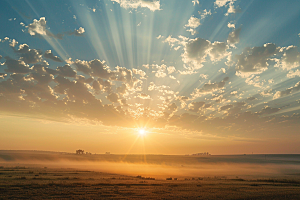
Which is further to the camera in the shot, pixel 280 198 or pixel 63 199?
pixel 280 198

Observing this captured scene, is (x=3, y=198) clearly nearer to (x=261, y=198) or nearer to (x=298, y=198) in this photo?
(x=261, y=198)

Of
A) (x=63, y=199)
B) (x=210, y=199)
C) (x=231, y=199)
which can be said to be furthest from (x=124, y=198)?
(x=231, y=199)

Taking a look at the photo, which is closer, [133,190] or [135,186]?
[133,190]

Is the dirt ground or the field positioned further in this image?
the field

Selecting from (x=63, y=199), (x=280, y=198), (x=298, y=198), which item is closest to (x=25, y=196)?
(x=63, y=199)

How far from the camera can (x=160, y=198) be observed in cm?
2300

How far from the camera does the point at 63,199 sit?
2106 centimetres

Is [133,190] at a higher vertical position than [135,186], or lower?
higher

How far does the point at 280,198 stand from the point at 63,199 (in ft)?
87.5

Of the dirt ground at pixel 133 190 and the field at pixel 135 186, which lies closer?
the dirt ground at pixel 133 190

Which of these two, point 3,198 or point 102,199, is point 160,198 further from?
point 3,198

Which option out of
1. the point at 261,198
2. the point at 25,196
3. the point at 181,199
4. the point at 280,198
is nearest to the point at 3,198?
the point at 25,196

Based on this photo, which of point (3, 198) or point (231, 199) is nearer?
point (3, 198)

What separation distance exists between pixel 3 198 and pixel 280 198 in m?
33.6
